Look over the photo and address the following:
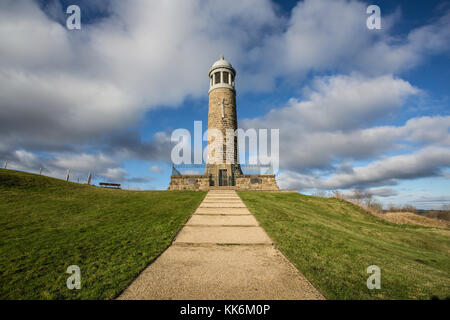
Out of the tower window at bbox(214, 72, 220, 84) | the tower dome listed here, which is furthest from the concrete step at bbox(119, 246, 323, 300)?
the tower window at bbox(214, 72, 220, 84)

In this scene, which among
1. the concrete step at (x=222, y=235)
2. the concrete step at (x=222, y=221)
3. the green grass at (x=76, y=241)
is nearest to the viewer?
the green grass at (x=76, y=241)

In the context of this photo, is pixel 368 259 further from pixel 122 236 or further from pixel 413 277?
pixel 122 236

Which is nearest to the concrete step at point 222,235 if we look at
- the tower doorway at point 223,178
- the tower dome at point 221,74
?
the tower doorway at point 223,178

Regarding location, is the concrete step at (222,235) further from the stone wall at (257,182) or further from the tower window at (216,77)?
the tower window at (216,77)

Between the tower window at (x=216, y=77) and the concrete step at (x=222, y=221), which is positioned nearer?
the concrete step at (x=222, y=221)

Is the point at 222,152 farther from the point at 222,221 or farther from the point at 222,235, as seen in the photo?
the point at 222,235

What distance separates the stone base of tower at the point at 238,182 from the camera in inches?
779

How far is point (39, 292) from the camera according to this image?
269 cm

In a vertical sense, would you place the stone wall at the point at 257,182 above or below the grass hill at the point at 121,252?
above

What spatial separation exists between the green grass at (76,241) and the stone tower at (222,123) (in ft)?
41.1

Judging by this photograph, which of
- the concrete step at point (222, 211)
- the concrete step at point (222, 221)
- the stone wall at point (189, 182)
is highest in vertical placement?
the stone wall at point (189, 182)

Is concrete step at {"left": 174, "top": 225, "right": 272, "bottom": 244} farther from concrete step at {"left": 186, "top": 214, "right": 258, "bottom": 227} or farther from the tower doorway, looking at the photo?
the tower doorway

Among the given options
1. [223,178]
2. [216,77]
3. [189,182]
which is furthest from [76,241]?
[216,77]

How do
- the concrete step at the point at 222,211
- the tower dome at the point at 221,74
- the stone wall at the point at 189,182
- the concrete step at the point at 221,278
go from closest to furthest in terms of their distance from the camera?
the concrete step at the point at 221,278 → the concrete step at the point at 222,211 → the stone wall at the point at 189,182 → the tower dome at the point at 221,74
